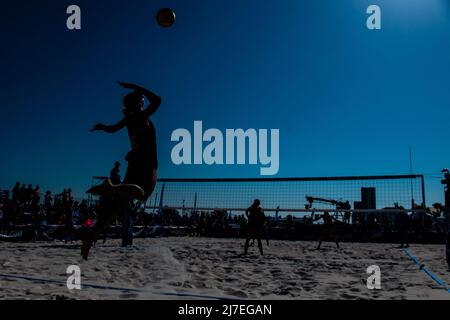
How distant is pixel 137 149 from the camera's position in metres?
3.93

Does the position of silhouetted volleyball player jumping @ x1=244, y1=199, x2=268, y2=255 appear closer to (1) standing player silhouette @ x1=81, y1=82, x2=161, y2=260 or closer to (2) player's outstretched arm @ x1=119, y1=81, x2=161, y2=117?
(1) standing player silhouette @ x1=81, y1=82, x2=161, y2=260

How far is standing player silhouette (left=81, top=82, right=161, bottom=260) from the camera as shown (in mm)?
3770

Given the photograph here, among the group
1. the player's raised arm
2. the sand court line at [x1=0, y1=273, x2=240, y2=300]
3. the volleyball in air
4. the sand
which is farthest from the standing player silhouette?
the volleyball in air

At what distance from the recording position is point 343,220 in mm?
16484

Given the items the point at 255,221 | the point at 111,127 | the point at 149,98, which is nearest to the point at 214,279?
the point at 111,127

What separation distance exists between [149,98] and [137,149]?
563 mm

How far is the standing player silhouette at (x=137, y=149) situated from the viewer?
377 cm

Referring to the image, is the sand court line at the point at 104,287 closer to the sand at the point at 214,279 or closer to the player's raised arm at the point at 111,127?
the sand at the point at 214,279

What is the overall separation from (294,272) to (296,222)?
11.5 metres

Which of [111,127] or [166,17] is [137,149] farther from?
[166,17]

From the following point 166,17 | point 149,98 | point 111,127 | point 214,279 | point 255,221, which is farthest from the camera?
point 255,221

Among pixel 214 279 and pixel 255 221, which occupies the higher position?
pixel 255 221
